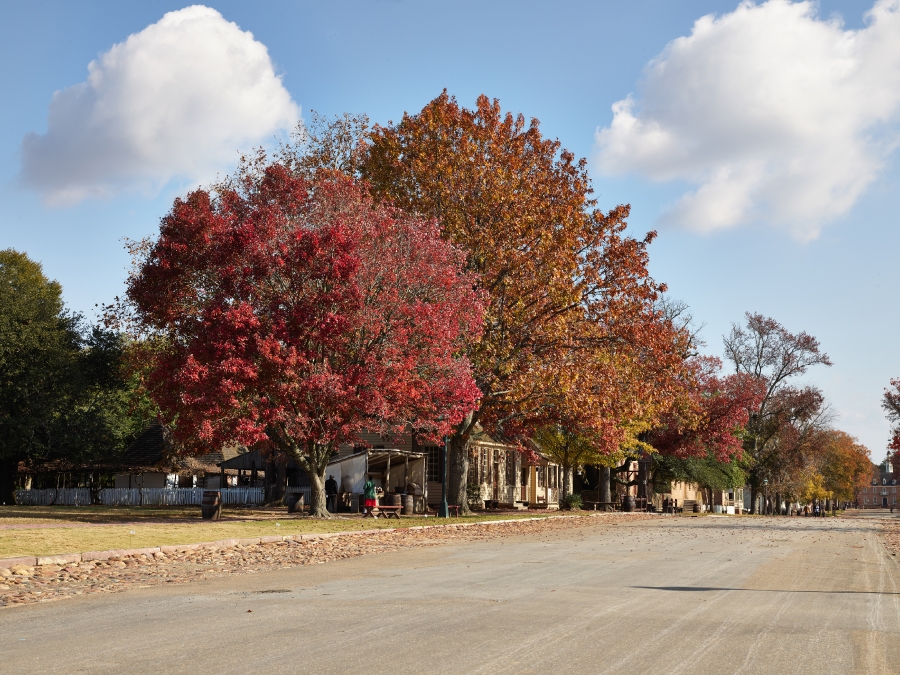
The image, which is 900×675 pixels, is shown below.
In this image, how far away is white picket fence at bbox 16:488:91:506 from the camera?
44.4 metres

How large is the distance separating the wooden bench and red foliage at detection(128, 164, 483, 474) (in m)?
2.85

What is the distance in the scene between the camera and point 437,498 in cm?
4381

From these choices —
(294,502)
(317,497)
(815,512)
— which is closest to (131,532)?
(317,497)

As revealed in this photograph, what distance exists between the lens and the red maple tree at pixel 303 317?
25.3m

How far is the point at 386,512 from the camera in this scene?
31.4 metres

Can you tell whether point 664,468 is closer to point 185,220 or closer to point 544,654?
point 185,220

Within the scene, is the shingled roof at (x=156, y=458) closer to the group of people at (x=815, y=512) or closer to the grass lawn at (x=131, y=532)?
the grass lawn at (x=131, y=532)

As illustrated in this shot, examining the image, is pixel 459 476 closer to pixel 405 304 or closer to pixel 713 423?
pixel 405 304

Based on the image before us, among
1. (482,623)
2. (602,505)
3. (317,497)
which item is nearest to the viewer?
(482,623)

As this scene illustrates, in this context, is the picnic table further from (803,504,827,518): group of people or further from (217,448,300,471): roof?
(803,504,827,518): group of people

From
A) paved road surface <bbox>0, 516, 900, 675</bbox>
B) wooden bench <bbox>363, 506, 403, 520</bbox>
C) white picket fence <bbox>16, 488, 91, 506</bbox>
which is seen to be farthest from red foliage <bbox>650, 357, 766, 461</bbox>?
paved road surface <bbox>0, 516, 900, 675</bbox>

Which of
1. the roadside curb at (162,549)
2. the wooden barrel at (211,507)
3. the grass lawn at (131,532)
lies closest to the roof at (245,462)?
the grass lawn at (131,532)

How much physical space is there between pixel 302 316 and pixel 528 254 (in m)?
9.15

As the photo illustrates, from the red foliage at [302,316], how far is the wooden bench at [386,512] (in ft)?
9.35
